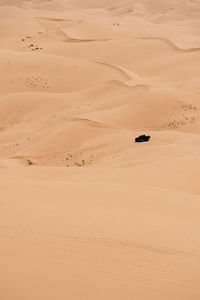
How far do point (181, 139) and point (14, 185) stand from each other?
4.94 m

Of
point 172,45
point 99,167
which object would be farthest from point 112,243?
point 172,45

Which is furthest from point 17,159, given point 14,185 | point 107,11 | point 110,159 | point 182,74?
point 107,11

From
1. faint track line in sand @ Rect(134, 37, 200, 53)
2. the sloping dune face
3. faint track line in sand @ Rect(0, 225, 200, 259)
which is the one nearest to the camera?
the sloping dune face

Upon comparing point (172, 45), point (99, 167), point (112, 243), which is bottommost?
point (172, 45)

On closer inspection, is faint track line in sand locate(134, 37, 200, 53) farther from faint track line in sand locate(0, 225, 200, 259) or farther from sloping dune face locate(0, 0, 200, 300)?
faint track line in sand locate(0, 225, 200, 259)

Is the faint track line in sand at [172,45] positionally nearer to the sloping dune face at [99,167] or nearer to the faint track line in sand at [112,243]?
the sloping dune face at [99,167]

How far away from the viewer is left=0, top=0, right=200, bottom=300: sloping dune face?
4121mm

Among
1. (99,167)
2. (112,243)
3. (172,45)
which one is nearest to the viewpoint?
(112,243)

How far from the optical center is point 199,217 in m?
5.73

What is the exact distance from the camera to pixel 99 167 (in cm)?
873

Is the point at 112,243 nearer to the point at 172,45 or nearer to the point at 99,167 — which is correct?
the point at 99,167

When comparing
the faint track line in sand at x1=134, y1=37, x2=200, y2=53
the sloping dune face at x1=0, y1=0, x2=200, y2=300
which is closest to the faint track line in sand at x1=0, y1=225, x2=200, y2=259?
the sloping dune face at x1=0, y1=0, x2=200, y2=300

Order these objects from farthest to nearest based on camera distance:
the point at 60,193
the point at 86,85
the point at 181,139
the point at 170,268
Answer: the point at 86,85
the point at 181,139
the point at 60,193
the point at 170,268

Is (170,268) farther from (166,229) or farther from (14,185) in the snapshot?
(14,185)
